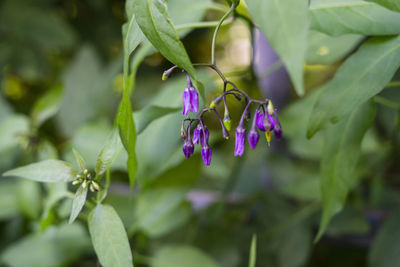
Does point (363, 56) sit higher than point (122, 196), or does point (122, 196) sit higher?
point (363, 56)

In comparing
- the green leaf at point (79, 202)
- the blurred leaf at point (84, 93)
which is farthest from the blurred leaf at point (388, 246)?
the blurred leaf at point (84, 93)

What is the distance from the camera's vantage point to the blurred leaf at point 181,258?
21.2 inches

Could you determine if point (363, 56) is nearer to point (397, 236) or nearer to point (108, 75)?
point (397, 236)

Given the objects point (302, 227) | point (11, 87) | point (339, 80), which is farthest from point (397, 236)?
point (11, 87)

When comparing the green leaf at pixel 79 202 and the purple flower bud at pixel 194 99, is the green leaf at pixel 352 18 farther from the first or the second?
the green leaf at pixel 79 202

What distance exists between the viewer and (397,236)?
0.59 meters

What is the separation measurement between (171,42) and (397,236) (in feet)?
1.63

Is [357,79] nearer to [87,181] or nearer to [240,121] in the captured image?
[240,121]

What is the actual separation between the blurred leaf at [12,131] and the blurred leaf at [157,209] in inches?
11.1

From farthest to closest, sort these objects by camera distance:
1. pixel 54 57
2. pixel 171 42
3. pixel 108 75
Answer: pixel 54 57 → pixel 108 75 → pixel 171 42

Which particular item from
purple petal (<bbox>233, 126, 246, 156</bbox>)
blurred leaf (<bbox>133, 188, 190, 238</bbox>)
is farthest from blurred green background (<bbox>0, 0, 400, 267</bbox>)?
purple petal (<bbox>233, 126, 246, 156</bbox>)

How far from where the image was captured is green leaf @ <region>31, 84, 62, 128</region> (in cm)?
70

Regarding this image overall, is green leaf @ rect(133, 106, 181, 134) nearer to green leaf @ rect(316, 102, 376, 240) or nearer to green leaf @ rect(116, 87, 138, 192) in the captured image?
green leaf @ rect(116, 87, 138, 192)

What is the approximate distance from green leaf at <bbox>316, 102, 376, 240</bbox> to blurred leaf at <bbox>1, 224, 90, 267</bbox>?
412 millimetres
